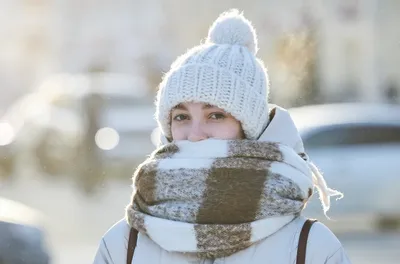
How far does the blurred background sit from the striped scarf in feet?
8.40

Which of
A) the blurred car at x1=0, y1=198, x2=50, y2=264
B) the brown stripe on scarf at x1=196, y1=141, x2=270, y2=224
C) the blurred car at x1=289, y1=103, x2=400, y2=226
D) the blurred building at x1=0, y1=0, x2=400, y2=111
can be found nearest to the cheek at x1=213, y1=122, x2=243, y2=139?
the brown stripe on scarf at x1=196, y1=141, x2=270, y2=224

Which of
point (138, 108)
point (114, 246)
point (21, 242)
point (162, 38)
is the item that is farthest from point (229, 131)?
point (162, 38)

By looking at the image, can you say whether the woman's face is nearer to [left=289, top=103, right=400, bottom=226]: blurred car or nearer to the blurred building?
[left=289, top=103, right=400, bottom=226]: blurred car

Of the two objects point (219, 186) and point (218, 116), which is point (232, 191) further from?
point (218, 116)

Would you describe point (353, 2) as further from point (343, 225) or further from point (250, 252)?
point (250, 252)

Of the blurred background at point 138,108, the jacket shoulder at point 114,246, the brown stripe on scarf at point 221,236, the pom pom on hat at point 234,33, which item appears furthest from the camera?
the blurred background at point 138,108

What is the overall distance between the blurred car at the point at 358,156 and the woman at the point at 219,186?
9152 millimetres

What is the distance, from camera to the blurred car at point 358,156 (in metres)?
12.1

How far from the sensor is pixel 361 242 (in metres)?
11.7

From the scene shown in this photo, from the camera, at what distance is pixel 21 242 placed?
5.25 m

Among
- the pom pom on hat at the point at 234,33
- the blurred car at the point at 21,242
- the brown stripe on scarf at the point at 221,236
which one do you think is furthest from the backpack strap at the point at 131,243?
the blurred car at the point at 21,242

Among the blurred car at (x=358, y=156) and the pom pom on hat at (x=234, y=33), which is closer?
the pom pom on hat at (x=234, y=33)

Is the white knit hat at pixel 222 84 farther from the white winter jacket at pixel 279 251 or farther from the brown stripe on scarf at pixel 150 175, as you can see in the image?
the white winter jacket at pixel 279 251

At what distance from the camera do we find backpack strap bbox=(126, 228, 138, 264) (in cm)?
279
